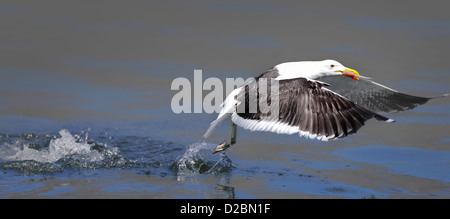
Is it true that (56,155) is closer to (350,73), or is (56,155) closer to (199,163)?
(199,163)

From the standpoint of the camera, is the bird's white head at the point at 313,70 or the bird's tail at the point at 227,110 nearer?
the bird's tail at the point at 227,110

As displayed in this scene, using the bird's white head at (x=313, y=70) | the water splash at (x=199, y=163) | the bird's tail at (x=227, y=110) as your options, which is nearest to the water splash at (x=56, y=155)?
the water splash at (x=199, y=163)

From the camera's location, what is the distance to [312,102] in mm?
8180

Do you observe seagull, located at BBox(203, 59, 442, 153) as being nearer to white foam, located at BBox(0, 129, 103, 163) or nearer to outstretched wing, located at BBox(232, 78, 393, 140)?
outstretched wing, located at BBox(232, 78, 393, 140)

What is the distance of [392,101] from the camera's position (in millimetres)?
9852

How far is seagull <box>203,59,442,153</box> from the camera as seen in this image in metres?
7.99

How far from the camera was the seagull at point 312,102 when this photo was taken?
799 centimetres

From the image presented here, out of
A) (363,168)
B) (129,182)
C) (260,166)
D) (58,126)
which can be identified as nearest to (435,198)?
(363,168)

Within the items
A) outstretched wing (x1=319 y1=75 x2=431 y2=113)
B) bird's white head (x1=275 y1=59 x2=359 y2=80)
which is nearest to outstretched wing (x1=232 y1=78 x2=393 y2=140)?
bird's white head (x1=275 y1=59 x2=359 y2=80)

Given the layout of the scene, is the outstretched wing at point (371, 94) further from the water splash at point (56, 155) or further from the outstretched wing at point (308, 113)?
the water splash at point (56, 155)

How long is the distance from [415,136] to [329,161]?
2066mm

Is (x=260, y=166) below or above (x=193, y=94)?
below

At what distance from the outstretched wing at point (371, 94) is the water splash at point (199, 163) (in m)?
1.77

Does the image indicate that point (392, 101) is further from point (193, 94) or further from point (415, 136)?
point (193, 94)
